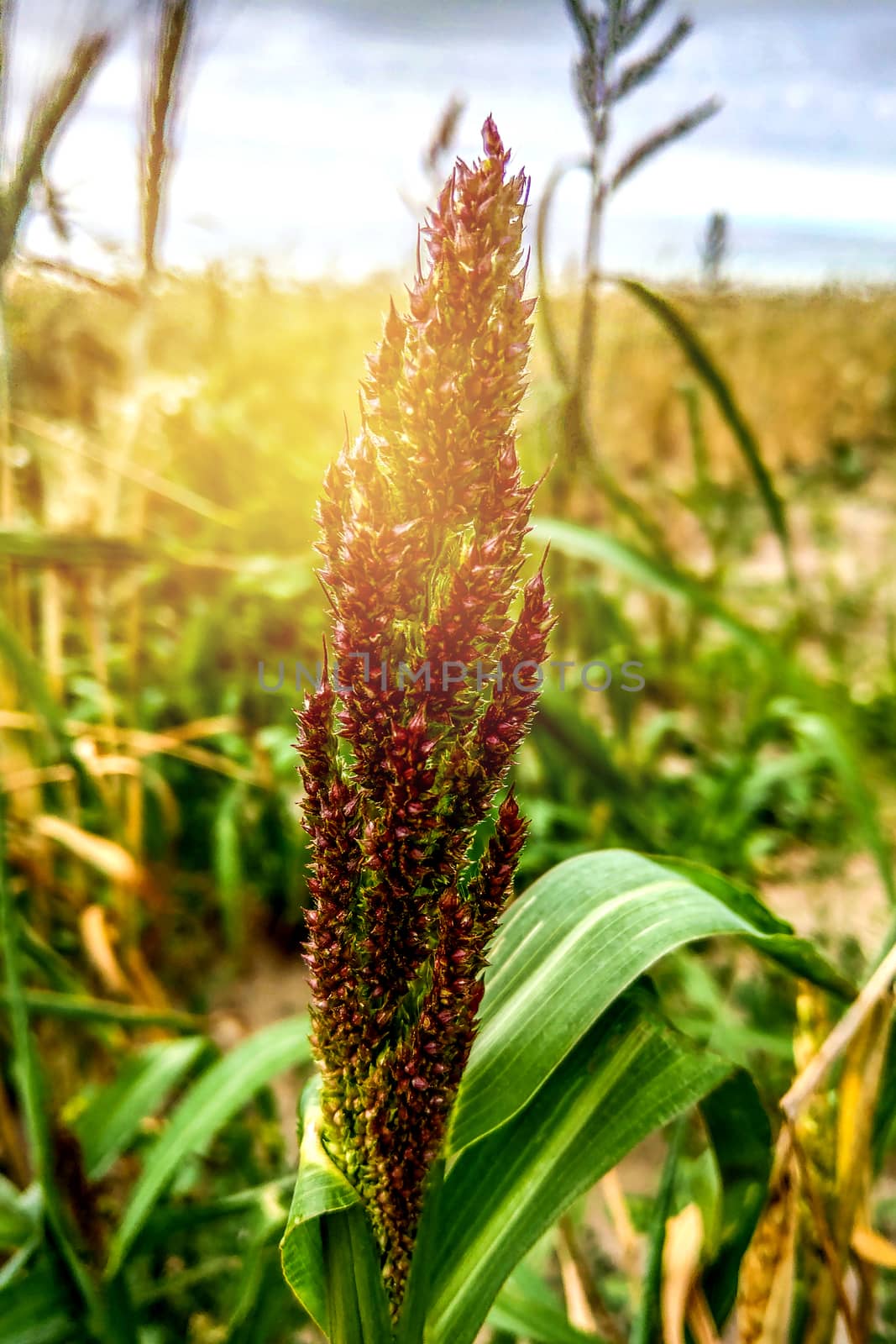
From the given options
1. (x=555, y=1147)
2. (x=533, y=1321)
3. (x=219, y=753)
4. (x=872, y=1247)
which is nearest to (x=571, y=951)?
(x=555, y=1147)

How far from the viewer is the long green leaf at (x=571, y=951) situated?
0.65 m

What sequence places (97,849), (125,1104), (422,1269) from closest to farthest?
(422,1269) < (125,1104) < (97,849)

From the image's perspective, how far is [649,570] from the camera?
1.33 metres

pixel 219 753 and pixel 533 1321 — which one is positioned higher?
pixel 219 753

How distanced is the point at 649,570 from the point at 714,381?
27 centimetres

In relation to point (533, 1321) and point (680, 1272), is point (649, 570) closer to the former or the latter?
point (680, 1272)

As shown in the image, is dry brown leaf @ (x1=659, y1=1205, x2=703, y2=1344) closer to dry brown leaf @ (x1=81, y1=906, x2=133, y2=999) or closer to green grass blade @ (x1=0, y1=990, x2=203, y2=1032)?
green grass blade @ (x1=0, y1=990, x2=203, y2=1032)

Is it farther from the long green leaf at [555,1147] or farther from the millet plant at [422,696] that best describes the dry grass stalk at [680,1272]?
the millet plant at [422,696]

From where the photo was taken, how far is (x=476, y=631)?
48cm

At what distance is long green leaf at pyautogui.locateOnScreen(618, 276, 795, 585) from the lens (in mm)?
1075

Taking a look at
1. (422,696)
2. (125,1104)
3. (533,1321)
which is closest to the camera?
(422,696)

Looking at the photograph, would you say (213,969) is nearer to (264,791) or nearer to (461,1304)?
(264,791)

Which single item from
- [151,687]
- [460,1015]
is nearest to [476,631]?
[460,1015]

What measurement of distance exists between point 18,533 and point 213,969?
1.63 metres
